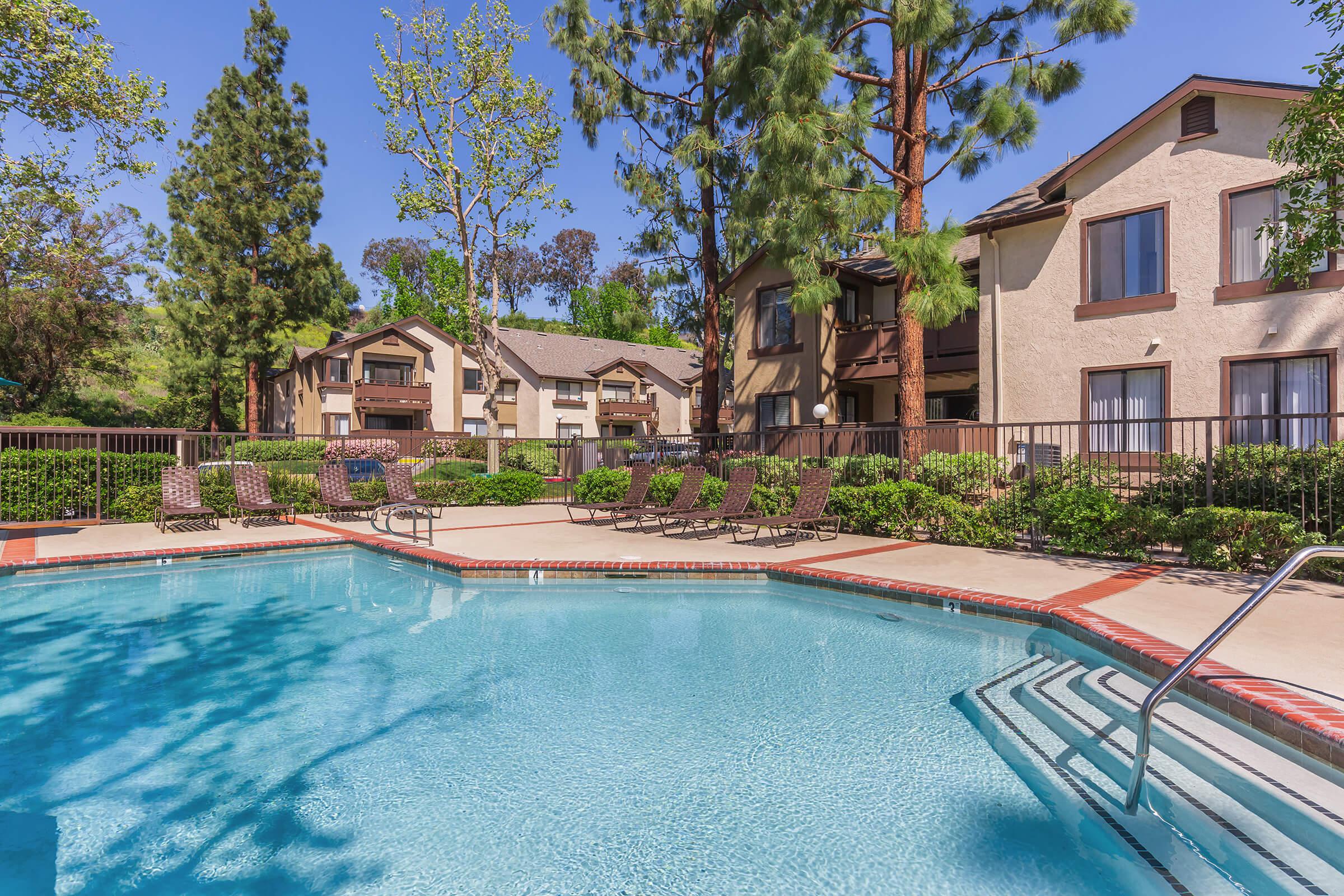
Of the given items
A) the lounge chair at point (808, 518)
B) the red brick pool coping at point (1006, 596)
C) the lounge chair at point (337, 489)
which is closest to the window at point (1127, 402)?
the lounge chair at point (808, 518)

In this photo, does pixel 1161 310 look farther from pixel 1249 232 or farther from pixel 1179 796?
pixel 1179 796

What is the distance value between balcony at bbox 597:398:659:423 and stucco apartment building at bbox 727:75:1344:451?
87.4 ft

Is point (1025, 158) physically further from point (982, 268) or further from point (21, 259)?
point (21, 259)

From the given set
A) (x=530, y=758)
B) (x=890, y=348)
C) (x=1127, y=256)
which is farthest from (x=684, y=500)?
(x=1127, y=256)

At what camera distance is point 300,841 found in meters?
3.46

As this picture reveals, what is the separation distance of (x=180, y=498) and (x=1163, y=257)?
20463mm

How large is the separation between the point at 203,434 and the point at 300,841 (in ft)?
46.7

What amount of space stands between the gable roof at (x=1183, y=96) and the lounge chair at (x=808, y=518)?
31.1ft

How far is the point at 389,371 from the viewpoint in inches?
1586

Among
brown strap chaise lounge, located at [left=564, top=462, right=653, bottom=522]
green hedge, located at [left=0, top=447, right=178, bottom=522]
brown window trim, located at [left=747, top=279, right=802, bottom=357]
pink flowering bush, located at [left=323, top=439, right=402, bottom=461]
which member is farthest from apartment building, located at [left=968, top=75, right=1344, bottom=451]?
pink flowering bush, located at [left=323, top=439, right=402, bottom=461]

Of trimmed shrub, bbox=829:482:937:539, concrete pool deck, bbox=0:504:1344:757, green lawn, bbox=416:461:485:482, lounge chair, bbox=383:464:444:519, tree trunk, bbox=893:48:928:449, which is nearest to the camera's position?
concrete pool deck, bbox=0:504:1344:757

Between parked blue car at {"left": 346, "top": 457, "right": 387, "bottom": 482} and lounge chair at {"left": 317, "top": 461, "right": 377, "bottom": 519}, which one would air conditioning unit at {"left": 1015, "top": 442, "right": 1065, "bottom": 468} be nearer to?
lounge chair at {"left": 317, "top": 461, "right": 377, "bottom": 519}

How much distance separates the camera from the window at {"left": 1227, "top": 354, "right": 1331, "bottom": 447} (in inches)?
486

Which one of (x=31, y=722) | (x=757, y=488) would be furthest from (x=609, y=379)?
(x=31, y=722)
